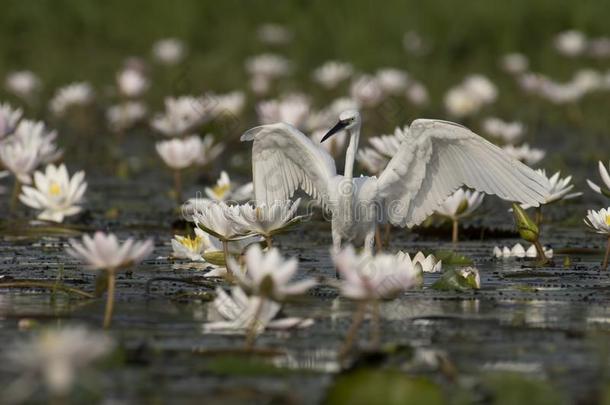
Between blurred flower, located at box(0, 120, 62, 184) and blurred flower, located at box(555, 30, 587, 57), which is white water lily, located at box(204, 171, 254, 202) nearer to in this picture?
blurred flower, located at box(0, 120, 62, 184)

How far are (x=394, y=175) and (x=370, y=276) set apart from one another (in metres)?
2.60

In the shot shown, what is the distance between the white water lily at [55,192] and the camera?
750 cm

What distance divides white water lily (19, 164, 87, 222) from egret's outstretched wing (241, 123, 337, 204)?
103cm

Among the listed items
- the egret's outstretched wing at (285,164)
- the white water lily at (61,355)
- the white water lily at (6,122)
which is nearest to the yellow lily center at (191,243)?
the egret's outstretched wing at (285,164)

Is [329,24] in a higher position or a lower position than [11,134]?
higher

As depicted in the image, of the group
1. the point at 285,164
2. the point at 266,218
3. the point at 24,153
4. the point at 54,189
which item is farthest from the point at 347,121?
the point at 24,153

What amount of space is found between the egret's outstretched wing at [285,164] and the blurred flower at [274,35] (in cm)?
992

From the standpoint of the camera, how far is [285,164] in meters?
7.21

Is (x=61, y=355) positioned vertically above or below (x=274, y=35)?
below

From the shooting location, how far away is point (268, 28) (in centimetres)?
1738

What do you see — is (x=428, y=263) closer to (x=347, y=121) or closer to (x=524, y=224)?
(x=524, y=224)

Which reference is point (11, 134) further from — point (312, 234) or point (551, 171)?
point (551, 171)

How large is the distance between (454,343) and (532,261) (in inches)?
94.0

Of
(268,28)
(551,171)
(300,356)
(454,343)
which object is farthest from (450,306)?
(268,28)
